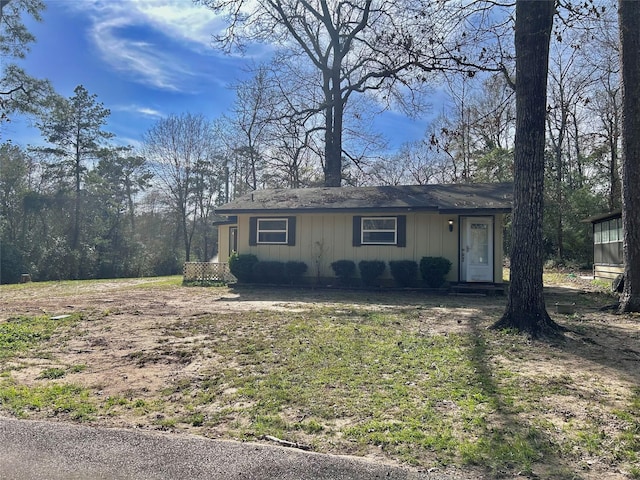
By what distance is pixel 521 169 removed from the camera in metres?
6.64

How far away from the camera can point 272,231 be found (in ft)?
48.3

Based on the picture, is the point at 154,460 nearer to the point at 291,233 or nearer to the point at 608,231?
the point at 291,233

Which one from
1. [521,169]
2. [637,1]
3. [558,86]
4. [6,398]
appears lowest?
[6,398]

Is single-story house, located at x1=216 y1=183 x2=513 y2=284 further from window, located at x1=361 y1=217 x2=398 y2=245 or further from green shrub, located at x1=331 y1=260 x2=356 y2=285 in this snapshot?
green shrub, located at x1=331 y1=260 x2=356 y2=285

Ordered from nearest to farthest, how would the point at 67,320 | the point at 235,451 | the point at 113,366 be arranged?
1. the point at 235,451
2. the point at 113,366
3. the point at 67,320

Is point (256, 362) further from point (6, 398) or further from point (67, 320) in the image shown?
point (67, 320)

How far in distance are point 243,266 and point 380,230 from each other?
4804mm

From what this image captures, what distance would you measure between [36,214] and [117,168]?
609 cm

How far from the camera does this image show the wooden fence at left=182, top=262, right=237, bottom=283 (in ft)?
53.2

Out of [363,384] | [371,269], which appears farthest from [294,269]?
[363,384]

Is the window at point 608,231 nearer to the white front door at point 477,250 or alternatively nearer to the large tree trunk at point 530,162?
the white front door at point 477,250

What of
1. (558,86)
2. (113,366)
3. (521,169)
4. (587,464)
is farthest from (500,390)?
(558,86)

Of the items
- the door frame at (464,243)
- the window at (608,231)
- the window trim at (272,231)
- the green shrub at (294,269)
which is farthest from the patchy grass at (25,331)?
the window at (608,231)

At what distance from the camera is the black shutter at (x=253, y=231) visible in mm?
14797
